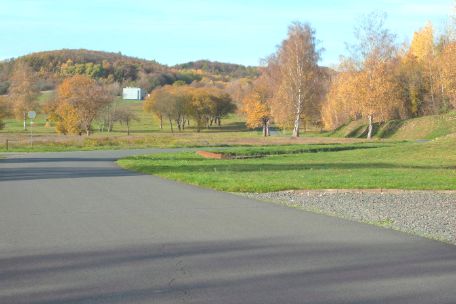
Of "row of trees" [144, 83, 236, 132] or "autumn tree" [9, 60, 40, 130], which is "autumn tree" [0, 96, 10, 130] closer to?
"autumn tree" [9, 60, 40, 130]

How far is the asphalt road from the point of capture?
5965 millimetres

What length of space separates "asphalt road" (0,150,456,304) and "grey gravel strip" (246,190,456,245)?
64cm

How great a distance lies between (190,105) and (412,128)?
49.6 meters

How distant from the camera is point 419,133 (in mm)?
59219

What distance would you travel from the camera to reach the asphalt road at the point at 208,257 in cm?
596

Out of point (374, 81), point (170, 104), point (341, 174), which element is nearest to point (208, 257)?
point (341, 174)

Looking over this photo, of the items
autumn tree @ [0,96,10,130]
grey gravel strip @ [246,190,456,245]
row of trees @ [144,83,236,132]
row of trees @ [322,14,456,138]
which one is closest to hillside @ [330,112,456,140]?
row of trees @ [322,14,456,138]

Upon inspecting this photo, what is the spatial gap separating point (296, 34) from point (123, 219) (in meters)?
55.2

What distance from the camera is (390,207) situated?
13.0 m

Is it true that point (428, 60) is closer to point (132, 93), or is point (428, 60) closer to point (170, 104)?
point (170, 104)

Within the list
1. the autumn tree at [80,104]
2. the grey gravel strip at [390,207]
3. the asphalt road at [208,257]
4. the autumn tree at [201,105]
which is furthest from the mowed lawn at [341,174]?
the autumn tree at [201,105]

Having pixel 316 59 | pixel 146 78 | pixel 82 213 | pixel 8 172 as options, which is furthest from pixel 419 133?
pixel 146 78

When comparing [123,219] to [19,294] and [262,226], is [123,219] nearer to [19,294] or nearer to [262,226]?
[262,226]

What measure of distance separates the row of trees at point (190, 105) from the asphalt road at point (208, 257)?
8912 cm
